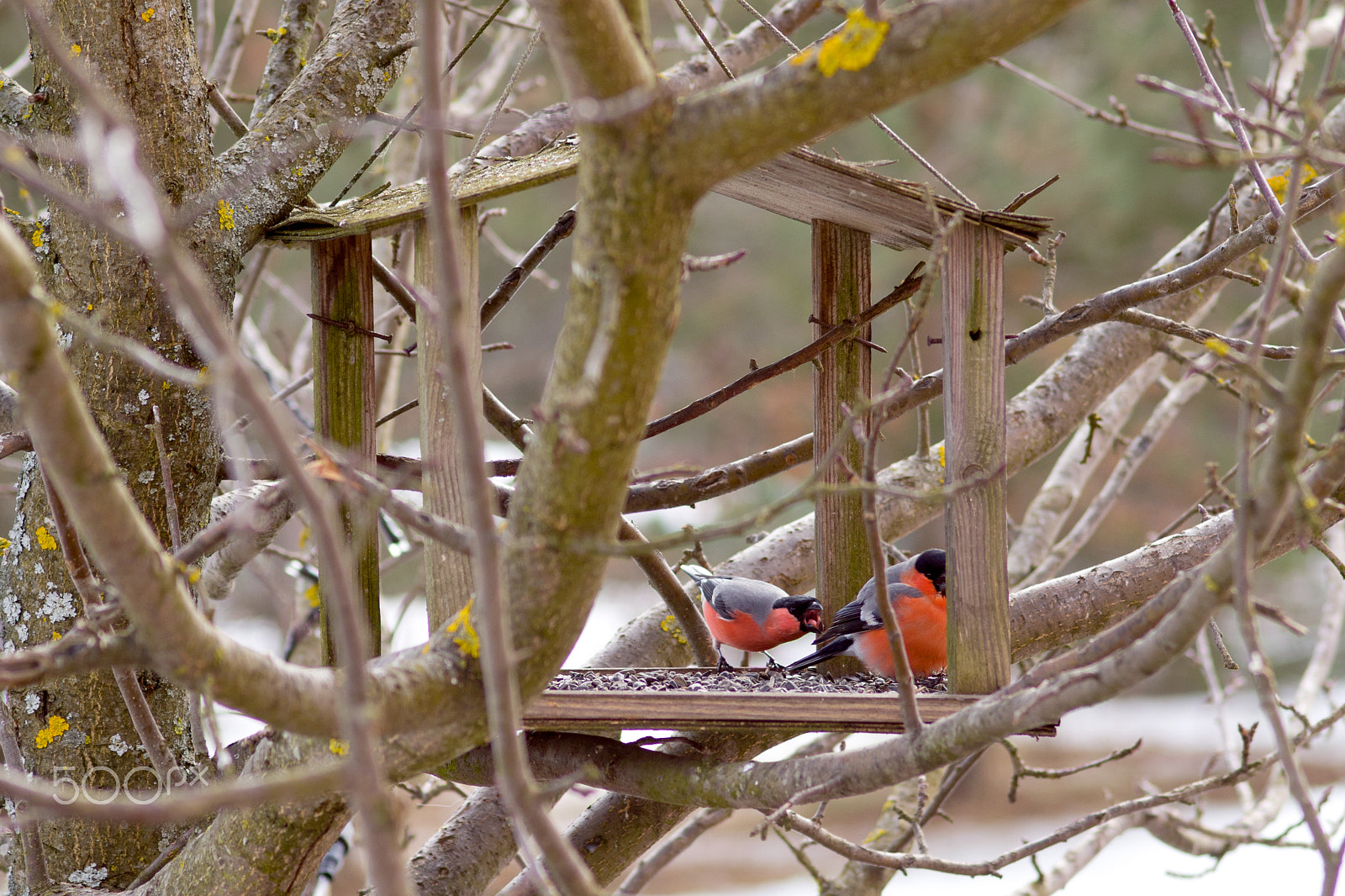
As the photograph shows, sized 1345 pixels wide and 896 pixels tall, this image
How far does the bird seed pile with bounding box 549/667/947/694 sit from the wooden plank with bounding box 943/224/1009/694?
132 millimetres

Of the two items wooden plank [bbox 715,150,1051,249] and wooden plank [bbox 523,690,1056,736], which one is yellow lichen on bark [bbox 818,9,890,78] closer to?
wooden plank [bbox 715,150,1051,249]

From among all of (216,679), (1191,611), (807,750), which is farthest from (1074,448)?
(216,679)

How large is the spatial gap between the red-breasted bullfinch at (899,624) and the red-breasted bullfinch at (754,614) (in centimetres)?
8

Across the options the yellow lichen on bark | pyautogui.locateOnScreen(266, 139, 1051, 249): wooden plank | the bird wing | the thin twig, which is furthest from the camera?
the bird wing

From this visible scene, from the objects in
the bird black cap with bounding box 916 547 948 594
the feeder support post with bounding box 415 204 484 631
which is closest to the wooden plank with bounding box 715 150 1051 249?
the feeder support post with bounding box 415 204 484 631

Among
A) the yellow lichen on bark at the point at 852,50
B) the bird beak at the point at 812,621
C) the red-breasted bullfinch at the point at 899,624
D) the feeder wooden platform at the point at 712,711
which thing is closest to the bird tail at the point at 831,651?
the red-breasted bullfinch at the point at 899,624

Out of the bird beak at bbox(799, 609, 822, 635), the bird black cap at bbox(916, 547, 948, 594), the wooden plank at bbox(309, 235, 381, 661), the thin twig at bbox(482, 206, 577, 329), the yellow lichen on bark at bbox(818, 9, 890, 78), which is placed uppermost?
the thin twig at bbox(482, 206, 577, 329)

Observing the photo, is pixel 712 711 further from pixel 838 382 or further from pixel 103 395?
pixel 103 395

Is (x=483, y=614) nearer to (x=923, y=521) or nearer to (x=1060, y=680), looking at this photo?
(x=1060, y=680)

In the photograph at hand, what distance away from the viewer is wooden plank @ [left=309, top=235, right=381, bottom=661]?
1874 millimetres

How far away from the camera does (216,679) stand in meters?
0.98

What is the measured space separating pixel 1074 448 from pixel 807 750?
1.66m

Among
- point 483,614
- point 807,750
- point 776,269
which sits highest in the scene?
point 776,269

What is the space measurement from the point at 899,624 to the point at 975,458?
0.44m
